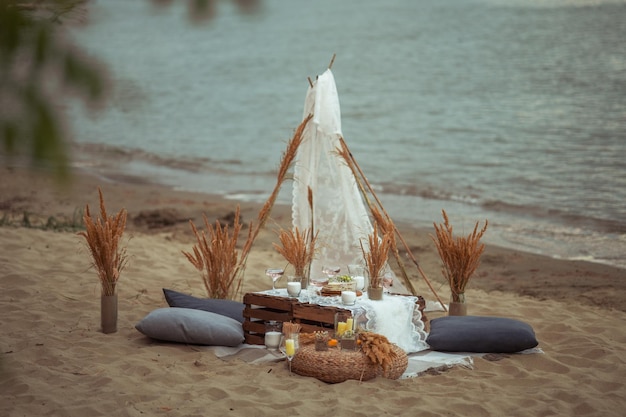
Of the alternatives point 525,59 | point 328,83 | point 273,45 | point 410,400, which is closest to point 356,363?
point 410,400

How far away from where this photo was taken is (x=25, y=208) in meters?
11.2

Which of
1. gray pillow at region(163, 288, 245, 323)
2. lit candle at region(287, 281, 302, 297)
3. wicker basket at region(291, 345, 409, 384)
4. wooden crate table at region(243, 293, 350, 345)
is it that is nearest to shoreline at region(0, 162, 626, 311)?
gray pillow at region(163, 288, 245, 323)

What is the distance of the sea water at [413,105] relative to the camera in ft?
36.6

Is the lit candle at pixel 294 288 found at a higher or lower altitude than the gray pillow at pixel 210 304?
higher

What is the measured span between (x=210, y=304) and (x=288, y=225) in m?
4.46

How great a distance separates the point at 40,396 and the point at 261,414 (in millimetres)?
1130

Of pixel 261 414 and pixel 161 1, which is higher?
pixel 161 1

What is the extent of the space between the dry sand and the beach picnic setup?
0.40ft

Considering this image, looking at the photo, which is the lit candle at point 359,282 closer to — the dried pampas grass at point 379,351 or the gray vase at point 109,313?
the dried pampas grass at point 379,351

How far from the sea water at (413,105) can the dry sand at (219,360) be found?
149cm

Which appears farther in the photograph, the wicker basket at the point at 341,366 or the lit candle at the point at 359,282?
the lit candle at the point at 359,282

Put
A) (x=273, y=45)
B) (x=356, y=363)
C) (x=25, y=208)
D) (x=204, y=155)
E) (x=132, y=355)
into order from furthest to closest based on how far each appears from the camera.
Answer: (x=273, y=45) < (x=204, y=155) < (x=25, y=208) < (x=132, y=355) < (x=356, y=363)

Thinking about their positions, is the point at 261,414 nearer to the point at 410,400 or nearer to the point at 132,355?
the point at 410,400

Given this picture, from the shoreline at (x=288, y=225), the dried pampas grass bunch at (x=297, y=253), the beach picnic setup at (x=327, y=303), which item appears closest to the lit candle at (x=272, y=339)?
the beach picnic setup at (x=327, y=303)
